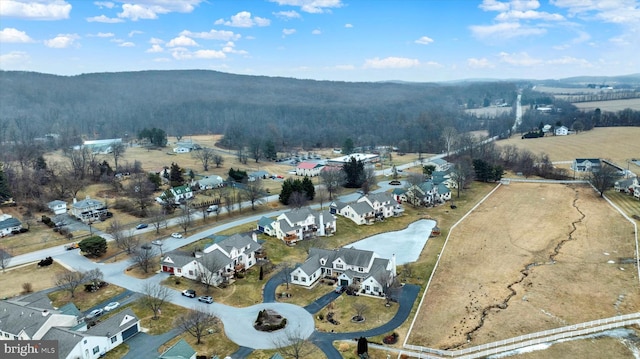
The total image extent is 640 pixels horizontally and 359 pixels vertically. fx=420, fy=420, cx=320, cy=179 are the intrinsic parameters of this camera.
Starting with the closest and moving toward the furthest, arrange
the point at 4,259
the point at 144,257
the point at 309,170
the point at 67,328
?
the point at 67,328 → the point at 144,257 → the point at 4,259 → the point at 309,170

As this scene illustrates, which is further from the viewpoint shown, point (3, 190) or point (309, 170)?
point (309, 170)

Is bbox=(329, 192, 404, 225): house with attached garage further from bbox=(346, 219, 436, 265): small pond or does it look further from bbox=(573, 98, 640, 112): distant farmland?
bbox=(573, 98, 640, 112): distant farmland

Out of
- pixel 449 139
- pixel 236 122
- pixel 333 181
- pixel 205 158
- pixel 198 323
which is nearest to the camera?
pixel 198 323

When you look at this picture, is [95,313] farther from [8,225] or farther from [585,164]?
[585,164]

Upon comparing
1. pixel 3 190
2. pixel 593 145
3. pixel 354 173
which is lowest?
pixel 354 173

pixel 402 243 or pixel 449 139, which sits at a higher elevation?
pixel 449 139

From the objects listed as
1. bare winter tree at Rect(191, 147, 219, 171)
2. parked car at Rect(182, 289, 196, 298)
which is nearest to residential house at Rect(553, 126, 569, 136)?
bare winter tree at Rect(191, 147, 219, 171)

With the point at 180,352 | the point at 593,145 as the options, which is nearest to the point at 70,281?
the point at 180,352

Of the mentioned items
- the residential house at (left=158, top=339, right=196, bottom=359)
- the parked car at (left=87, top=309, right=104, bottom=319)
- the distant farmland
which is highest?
the distant farmland
